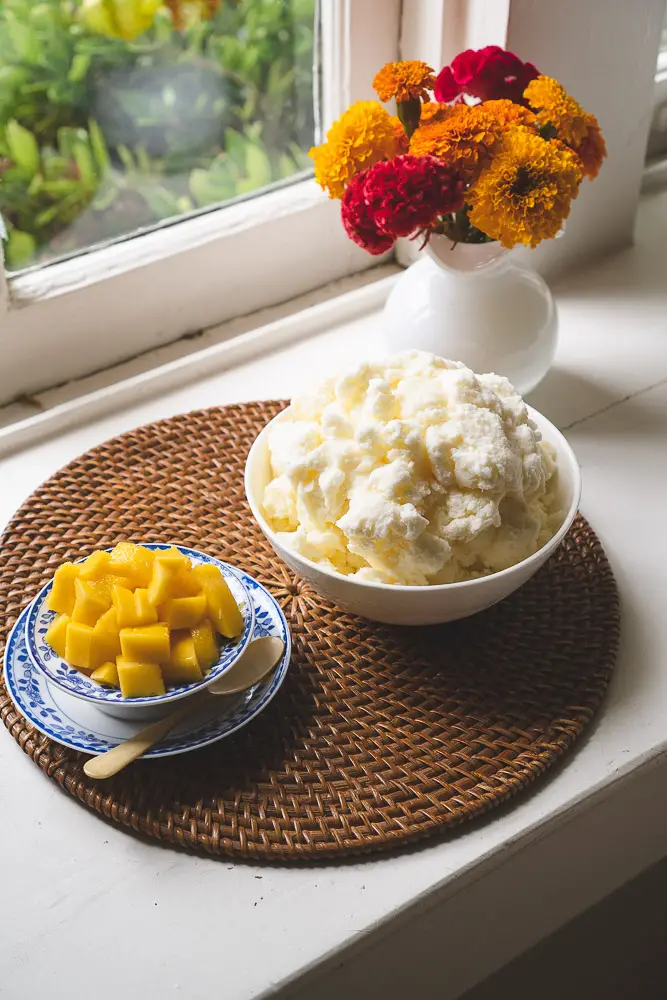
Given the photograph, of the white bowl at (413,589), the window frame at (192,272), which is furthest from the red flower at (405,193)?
the window frame at (192,272)

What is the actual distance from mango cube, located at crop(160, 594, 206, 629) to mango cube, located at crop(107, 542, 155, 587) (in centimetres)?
3

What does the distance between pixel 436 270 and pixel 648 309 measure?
1.26 feet

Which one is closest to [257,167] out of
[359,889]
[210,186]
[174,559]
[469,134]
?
[210,186]

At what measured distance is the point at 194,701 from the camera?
2.60 feet

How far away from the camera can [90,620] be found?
2.52 feet

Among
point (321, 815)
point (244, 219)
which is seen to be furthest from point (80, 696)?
point (244, 219)

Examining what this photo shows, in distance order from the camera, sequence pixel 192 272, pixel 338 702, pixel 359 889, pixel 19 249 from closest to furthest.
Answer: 1. pixel 359 889
2. pixel 338 702
3. pixel 19 249
4. pixel 192 272

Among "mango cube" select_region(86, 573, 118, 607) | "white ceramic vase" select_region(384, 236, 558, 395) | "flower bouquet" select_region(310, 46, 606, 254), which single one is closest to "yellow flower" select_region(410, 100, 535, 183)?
"flower bouquet" select_region(310, 46, 606, 254)

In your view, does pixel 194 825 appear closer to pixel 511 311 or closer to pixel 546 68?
pixel 511 311

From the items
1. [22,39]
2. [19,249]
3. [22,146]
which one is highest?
[22,39]

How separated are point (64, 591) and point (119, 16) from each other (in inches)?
26.2

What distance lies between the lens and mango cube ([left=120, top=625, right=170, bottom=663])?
2.44ft

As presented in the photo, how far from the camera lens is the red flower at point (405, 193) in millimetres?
958

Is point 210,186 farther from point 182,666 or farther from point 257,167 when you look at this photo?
point 182,666
